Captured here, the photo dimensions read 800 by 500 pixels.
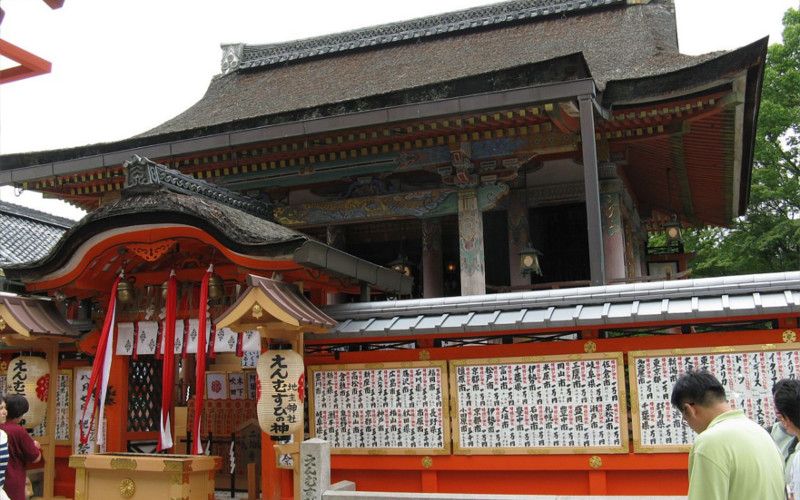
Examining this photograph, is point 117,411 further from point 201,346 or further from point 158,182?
point 158,182

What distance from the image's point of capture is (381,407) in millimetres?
8172

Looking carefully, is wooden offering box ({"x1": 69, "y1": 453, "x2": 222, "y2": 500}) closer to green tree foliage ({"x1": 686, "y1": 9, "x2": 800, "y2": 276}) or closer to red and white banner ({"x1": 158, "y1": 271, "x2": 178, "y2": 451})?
red and white banner ({"x1": 158, "y1": 271, "x2": 178, "y2": 451})

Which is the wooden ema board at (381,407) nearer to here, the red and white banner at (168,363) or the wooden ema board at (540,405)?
the wooden ema board at (540,405)

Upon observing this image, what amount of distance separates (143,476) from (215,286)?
2181 millimetres

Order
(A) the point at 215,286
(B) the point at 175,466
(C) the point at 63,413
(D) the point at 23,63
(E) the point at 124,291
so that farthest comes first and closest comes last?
(C) the point at 63,413
(E) the point at 124,291
(A) the point at 215,286
(B) the point at 175,466
(D) the point at 23,63

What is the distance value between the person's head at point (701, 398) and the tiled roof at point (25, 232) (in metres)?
12.4

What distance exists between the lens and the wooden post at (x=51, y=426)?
951cm

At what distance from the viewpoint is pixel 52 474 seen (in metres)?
9.58

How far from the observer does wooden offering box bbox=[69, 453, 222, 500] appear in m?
7.83

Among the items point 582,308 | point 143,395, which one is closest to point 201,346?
point 143,395

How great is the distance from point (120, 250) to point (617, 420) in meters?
5.86

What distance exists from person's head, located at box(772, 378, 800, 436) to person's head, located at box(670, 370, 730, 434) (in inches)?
17.3

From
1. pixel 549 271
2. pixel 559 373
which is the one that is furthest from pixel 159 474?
pixel 549 271

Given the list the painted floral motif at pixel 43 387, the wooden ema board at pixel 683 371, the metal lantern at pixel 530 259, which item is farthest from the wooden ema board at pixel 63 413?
the wooden ema board at pixel 683 371
